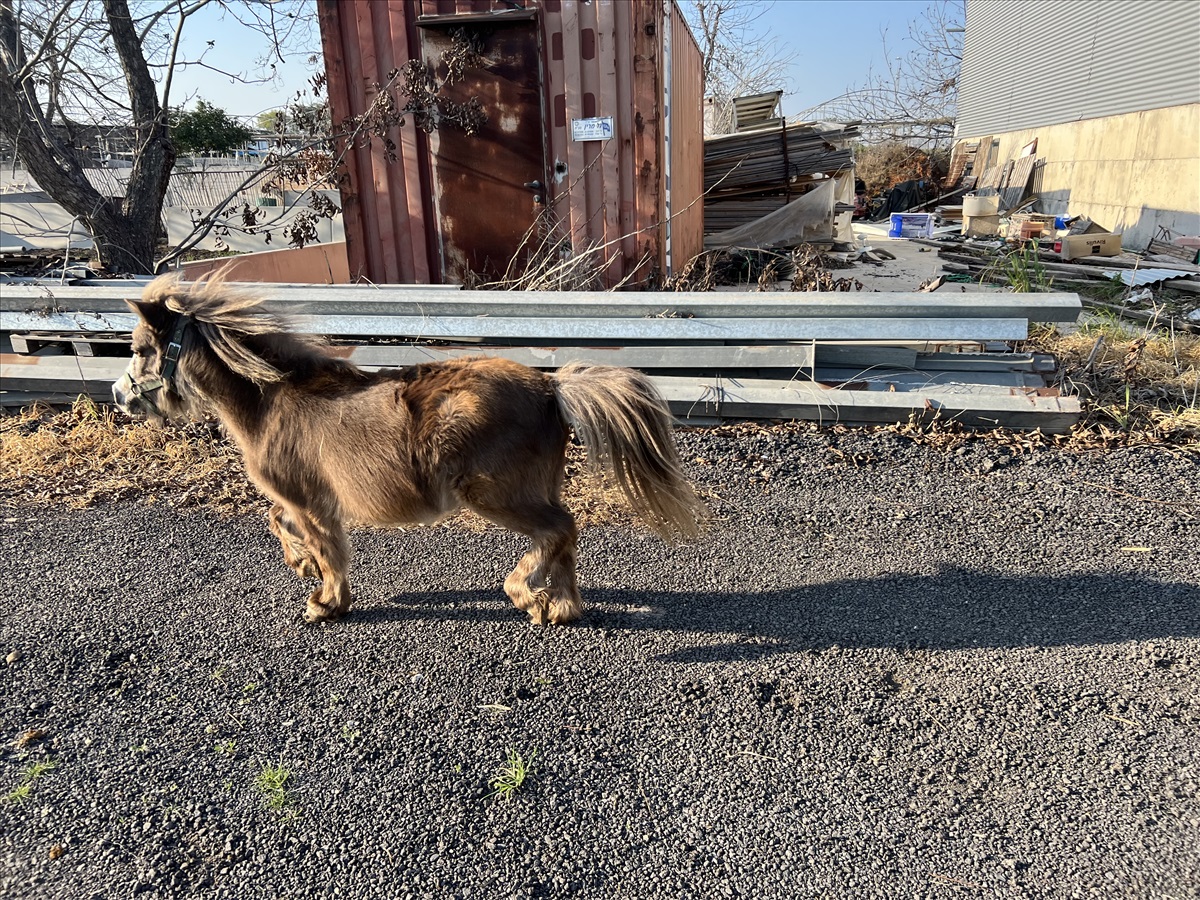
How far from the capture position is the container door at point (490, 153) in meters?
7.27

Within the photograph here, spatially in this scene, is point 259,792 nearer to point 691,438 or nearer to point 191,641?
point 191,641

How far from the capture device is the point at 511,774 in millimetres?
2514

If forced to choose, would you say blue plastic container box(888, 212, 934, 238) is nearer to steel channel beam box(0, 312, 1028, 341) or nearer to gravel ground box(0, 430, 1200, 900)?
steel channel beam box(0, 312, 1028, 341)

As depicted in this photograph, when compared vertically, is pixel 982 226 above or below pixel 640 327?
above

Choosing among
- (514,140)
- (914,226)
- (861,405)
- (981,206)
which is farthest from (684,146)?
(981,206)

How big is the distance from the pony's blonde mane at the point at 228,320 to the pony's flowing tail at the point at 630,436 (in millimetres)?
1287

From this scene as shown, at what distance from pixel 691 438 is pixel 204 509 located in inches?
127

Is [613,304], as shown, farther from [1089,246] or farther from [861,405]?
[1089,246]

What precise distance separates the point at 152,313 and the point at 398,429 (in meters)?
1.21

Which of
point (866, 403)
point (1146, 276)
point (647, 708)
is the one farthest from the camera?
point (1146, 276)

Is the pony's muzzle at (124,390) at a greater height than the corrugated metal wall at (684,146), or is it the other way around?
the corrugated metal wall at (684,146)

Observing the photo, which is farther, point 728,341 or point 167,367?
point 728,341

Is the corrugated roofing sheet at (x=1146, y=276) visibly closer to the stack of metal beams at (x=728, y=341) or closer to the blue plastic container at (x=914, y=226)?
the stack of metal beams at (x=728, y=341)

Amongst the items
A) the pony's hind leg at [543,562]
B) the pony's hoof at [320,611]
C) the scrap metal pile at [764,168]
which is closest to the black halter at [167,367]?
the pony's hoof at [320,611]
